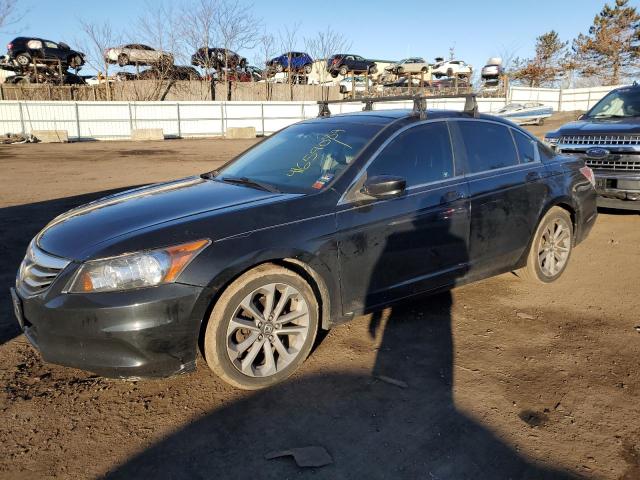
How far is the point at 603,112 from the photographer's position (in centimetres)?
852

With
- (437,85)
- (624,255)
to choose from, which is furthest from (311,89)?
(624,255)

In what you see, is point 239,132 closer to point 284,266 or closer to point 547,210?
point 547,210

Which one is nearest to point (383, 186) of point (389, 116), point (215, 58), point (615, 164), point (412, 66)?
point (389, 116)

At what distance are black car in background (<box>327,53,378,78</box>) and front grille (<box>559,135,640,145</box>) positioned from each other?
27266 mm

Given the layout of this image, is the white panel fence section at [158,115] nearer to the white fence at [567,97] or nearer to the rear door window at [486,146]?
the white fence at [567,97]

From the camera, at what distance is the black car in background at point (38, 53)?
89.8 feet

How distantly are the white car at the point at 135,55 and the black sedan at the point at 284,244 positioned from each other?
101 ft

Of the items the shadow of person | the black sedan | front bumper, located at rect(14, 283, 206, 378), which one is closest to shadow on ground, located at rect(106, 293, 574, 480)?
the shadow of person

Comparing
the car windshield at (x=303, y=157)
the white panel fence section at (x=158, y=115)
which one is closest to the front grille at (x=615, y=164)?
the car windshield at (x=303, y=157)

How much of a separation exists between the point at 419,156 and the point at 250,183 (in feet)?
4.29

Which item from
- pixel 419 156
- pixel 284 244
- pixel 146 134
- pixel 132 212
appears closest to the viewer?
pixel 284 244

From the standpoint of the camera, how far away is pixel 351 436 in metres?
2.70

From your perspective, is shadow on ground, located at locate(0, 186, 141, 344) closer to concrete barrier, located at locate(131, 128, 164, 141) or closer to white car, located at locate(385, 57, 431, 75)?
concrete barrier, located at locate(131, 128, 164, 141)

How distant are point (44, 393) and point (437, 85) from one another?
112 ft
